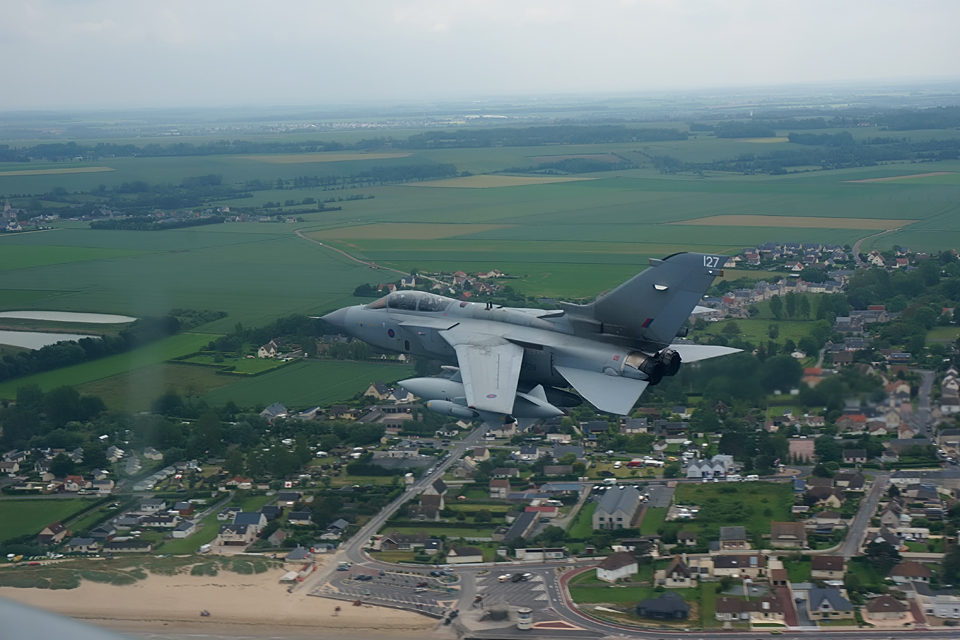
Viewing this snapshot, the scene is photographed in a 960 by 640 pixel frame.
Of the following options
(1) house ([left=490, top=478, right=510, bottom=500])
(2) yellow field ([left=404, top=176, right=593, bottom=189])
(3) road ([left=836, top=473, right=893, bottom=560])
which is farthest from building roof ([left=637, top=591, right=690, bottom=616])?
(2) yellow field ([left=404, top=176, right=593, bottom=189])

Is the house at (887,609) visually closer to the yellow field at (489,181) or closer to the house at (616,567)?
the house at (616,567)

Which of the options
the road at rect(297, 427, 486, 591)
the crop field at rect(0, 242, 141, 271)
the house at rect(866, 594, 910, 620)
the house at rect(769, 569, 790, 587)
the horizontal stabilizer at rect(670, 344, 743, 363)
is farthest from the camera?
the crop field at rect(0, 242, 141, 271)

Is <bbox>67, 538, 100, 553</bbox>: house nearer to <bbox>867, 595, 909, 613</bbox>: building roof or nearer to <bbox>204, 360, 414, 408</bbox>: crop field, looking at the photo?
<bbox>204, 360, 414, 408</bbox>: crop field

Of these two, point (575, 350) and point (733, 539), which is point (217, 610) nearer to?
point (575, 350)

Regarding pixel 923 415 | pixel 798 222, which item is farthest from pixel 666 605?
pixel 798 222

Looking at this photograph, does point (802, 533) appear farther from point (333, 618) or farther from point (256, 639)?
point (256, 639)

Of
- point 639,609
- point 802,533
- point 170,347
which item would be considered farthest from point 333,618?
point 170,347

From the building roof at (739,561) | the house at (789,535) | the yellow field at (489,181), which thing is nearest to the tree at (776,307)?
the house at (789,535)
